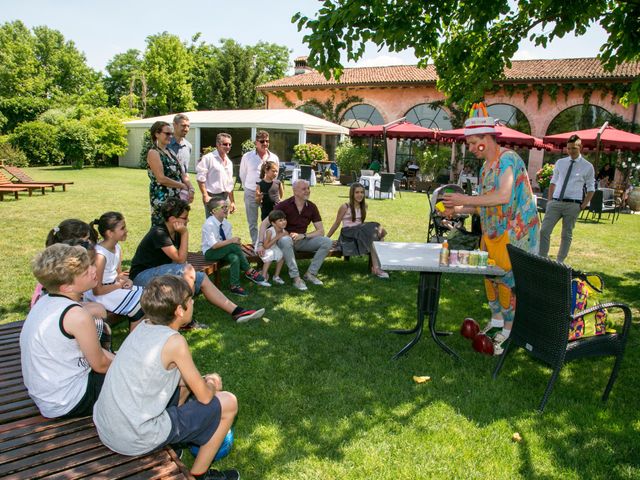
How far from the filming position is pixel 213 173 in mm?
6605

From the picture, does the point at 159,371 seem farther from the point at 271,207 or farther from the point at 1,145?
the point at 1,145

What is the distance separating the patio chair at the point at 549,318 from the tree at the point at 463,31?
127 inches

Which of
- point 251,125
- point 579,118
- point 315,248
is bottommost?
point 315,248

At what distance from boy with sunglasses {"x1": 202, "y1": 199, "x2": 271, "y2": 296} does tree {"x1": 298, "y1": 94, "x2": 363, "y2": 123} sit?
24.6 meters

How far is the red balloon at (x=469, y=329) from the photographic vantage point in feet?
15.3

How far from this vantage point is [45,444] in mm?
2252

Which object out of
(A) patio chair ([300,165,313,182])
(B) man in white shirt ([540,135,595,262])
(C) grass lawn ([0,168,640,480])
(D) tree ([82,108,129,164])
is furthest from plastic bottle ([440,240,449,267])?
(D) tree ([82,108,129,164])

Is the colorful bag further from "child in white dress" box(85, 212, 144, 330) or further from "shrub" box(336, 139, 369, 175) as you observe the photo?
"shrub" box(336, 139, 369, 175)

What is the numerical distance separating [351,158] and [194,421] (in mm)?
22125

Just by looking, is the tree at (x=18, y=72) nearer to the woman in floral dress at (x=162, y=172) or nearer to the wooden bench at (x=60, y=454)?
the woman in floral dress at (x=162, y=172)

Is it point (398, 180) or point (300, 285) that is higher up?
point (398, 180)

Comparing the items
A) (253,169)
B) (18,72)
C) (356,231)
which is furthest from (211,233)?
(18,72)

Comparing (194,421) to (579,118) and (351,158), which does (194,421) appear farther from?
(579,118)

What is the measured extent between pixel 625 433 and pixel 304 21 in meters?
4.95
